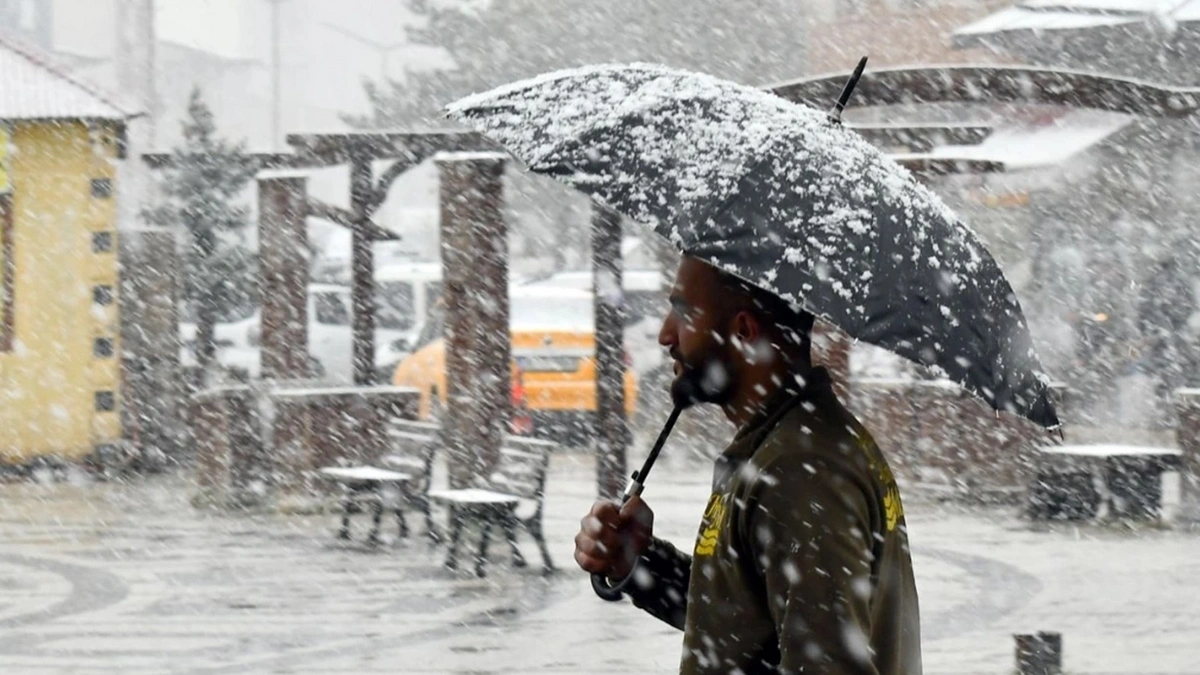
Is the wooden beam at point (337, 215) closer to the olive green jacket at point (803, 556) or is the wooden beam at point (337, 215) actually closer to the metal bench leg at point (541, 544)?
the metal bench leg at point (541, 544)

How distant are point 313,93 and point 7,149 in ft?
150

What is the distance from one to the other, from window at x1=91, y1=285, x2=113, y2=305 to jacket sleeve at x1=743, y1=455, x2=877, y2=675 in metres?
17.5

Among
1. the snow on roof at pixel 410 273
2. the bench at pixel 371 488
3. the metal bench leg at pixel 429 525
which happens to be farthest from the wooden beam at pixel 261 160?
the snow on roof at pixel 410 273

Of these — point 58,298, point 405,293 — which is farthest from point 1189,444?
point 405,293

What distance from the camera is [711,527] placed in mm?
3094

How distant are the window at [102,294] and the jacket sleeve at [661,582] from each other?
17.0 meters

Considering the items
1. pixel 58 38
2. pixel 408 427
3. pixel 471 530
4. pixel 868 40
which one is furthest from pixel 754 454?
pixel 58 38

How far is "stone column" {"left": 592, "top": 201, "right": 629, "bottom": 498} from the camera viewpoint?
1275cm

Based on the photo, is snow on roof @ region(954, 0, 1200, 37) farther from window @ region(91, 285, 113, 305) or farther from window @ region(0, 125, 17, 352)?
window @ region(0, 125, 17, 352)

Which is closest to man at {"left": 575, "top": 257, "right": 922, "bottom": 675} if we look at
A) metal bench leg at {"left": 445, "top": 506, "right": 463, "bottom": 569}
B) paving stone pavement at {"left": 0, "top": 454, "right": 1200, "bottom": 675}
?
paving stone pavement at {"left": 0, "top": 454, "right": 1200, "bottom": 675}

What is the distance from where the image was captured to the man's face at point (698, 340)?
3.19 metres

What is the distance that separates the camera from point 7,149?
64.6ft

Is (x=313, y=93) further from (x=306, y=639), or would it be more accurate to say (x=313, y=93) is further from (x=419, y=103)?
(x=306, y=639)

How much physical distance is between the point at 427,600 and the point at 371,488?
3354 mm
